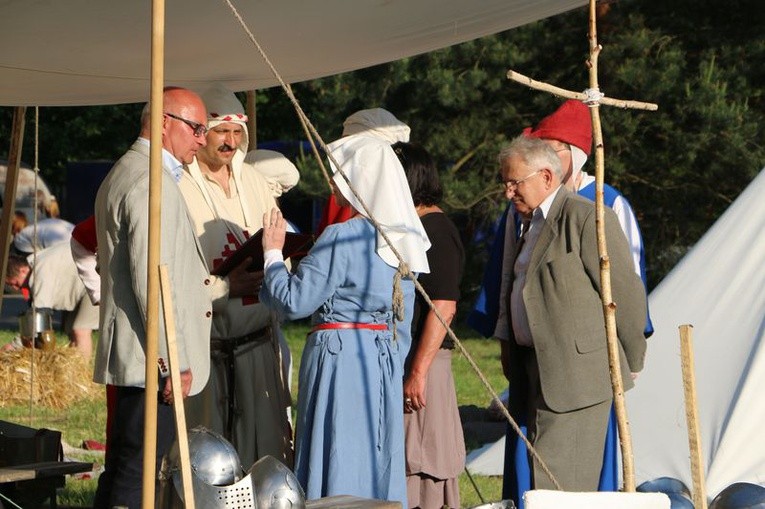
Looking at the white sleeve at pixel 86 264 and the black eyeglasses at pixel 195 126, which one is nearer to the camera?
the black eyeglasses at pixel 195 126

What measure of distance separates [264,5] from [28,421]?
444 cm

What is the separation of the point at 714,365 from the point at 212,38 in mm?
2666

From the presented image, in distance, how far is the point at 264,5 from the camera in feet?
14.5

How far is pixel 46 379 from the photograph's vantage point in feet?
29.0

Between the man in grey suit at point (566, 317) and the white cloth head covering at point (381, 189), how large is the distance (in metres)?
0.36

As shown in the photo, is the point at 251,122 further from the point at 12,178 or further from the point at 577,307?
the point at 577,307

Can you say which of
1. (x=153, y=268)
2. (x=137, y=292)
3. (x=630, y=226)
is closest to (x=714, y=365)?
(x=630, y=226)

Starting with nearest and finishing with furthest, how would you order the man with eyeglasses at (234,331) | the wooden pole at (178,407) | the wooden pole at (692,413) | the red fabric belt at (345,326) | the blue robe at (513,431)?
the wooden pole at (178,407) < the wooden pole at (692,413) < the red fabric belt at (345,326) < the blue robe at (513,431) < the man with eyeglasses at (234,331)

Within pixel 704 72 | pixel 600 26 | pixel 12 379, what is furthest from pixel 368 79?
pixel 12 379

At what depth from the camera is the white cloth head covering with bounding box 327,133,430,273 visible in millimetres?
3963

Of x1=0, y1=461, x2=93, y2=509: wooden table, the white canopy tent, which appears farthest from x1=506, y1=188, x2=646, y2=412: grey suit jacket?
x1=0, y1=461, x2=93, y2=509: wooden table

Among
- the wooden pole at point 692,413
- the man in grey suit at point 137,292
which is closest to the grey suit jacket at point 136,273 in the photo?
the man in grey suit at point 137,292

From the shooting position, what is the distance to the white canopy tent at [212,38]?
4.29 metres

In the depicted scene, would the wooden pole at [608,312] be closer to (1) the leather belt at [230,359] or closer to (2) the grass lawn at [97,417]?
(1) the leather belt at [230,359]
